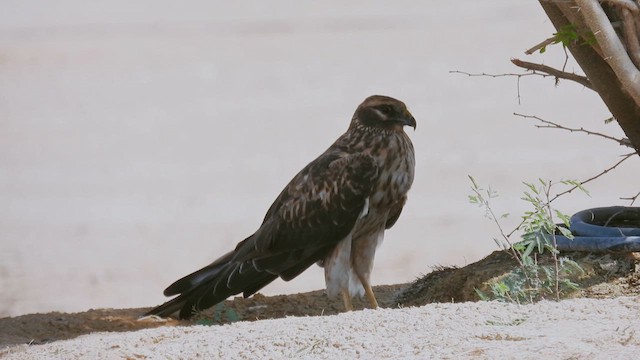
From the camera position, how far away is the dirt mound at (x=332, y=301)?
6320 mm

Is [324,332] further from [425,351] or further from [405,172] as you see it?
[405,172]

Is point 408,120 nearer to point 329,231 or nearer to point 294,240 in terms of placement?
point 329,231

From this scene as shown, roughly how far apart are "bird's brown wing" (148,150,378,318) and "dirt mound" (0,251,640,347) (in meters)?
0.20

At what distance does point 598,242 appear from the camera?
6.48 m

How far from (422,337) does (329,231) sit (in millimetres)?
2471

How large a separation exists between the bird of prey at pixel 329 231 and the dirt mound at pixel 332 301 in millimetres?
217

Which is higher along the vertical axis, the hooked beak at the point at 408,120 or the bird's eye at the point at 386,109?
the bird's eye at the point at 386,109

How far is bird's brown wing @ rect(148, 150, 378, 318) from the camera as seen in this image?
6.95 m

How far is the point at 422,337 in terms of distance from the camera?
181 inches

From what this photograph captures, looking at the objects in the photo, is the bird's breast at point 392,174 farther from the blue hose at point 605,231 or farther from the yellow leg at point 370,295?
the blue hose at point 605,231

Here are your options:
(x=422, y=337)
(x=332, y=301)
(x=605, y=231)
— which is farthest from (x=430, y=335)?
(x=332, y=301)

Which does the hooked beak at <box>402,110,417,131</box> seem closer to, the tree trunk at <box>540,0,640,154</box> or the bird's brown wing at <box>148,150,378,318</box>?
the bird's brown wing at <box>148,150,378,318</box>

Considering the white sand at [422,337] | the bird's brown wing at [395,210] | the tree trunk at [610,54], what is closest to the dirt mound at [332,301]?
the bird's brown wing at [395,210]

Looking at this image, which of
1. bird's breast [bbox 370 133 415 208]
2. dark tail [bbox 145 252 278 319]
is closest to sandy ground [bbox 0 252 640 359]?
bird's breast [bbox 370 133 415 208]
